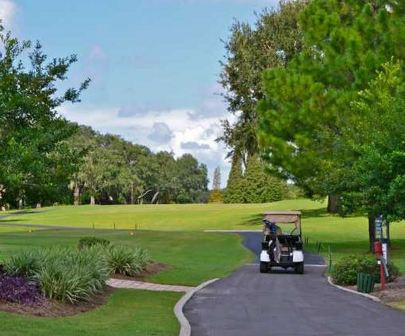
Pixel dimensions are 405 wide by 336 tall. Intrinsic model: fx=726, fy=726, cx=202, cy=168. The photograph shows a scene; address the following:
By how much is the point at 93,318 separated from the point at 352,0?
91.9 feet

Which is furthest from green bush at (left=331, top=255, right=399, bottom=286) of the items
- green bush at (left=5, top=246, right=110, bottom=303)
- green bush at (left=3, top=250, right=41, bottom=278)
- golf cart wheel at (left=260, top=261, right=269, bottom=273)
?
green bush at (left=3, top=250, right=41, bottom=278)

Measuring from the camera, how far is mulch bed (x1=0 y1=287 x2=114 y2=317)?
524 inches

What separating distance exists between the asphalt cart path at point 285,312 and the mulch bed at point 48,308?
2172 mm

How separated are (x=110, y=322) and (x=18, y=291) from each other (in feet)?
6.94

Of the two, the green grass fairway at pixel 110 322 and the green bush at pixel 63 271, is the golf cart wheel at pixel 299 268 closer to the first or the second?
the green bush at pixel 63 271

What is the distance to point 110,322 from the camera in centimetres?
1325

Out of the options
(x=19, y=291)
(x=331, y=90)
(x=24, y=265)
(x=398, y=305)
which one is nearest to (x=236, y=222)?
(x=331, y=90)

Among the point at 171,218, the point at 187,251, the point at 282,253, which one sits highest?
the point at 171,218

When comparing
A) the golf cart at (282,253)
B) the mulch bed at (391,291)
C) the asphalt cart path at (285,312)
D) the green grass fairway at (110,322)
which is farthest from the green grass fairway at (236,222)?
the green grass fairway at (110,322)

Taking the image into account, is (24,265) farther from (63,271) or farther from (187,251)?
(187,251)

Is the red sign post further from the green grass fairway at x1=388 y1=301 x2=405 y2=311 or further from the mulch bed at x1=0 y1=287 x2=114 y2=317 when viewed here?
the mulch bed at x1=0 y1=287 x2=114 y2=317

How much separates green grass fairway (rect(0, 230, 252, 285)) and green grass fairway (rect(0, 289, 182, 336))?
7597mm

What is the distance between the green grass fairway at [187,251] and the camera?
26.5 meters

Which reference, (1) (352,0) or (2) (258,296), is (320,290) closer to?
(2) (258,296)
